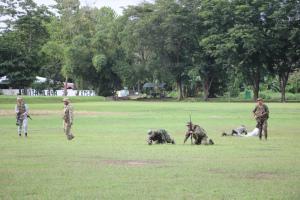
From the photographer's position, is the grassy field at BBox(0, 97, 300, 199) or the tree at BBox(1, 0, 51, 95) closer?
the grassy field at BBox(0, 97, 300, 199)

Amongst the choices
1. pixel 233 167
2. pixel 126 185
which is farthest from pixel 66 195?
pixel 233 167

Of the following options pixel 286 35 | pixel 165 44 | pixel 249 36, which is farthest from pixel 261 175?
pixel 165 44

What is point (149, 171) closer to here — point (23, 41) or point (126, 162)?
point (126, 162)

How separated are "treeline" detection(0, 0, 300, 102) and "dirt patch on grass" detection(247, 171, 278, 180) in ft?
164

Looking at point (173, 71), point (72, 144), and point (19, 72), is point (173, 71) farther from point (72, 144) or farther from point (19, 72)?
point (72, 144)

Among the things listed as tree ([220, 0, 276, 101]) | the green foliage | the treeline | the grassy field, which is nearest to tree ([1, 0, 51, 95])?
the treeline

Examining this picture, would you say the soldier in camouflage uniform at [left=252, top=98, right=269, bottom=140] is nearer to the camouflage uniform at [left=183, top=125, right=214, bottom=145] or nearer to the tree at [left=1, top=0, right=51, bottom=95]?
the camouflage uniform at [left=183, top=125, right=214, bottom=145]

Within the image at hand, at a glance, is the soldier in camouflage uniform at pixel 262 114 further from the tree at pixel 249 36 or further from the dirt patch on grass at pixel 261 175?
the tree at pixel 249 36

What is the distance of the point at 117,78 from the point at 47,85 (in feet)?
63.4

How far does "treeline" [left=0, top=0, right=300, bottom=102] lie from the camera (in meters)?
58.9

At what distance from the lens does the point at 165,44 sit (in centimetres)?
6962

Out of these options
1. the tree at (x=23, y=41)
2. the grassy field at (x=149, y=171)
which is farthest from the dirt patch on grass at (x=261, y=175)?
the tree at (x=23, y=41)

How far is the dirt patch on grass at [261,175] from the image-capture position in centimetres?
829

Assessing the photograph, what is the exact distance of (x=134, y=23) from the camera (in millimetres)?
70188
